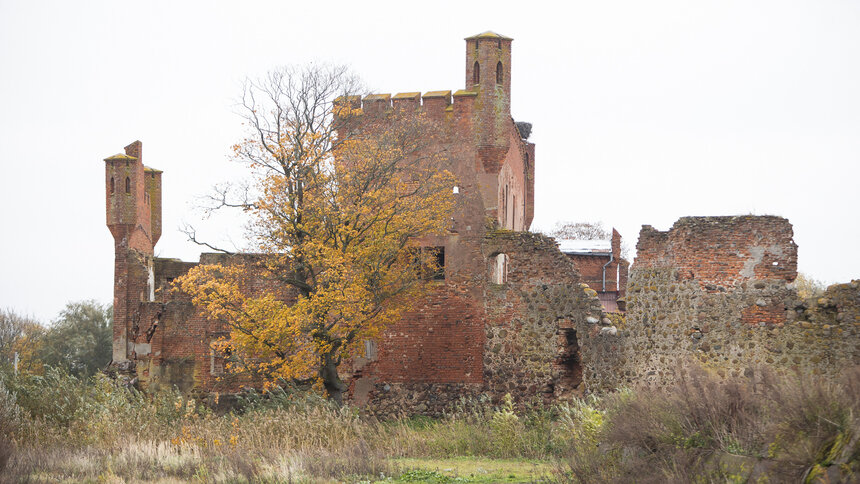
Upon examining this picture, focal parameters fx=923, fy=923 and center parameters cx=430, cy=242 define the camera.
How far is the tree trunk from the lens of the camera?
22.5 m

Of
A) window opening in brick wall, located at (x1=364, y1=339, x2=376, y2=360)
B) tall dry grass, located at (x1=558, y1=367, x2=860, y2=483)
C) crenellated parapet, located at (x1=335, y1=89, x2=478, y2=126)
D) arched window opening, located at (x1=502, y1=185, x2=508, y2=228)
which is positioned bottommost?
window opening in brick wall, located at (x1=364, y1=339, x2=376, y2=360)

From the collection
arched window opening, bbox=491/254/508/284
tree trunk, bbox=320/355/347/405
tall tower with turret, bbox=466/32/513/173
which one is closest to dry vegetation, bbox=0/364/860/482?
tree trunk, bbox=320/355/347/405

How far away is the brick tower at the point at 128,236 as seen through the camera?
1149 inches

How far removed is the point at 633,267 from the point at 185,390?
14555 mm

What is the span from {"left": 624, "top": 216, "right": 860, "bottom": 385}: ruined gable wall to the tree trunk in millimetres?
7984

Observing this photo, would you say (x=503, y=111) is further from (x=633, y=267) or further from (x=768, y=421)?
(x=768, y=421)

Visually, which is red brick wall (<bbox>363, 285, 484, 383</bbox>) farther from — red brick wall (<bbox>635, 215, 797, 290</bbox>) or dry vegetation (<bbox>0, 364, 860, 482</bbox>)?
red brick wall (<bbox>635, 215, 797, 290</bbox>)

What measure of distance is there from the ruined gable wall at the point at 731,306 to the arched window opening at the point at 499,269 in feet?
26.7

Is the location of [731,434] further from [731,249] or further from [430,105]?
[430,105]

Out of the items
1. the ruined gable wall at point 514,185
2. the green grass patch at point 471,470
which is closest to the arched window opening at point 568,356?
the ruined gable wall at point 514,185

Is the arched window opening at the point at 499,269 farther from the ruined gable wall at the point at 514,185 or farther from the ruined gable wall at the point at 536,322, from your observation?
the ruined gable wall at the point at 536,322

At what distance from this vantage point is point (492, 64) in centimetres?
2528

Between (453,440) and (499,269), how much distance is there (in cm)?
1142

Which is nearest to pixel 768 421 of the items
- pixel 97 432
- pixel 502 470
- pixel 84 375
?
pixel 502 470
